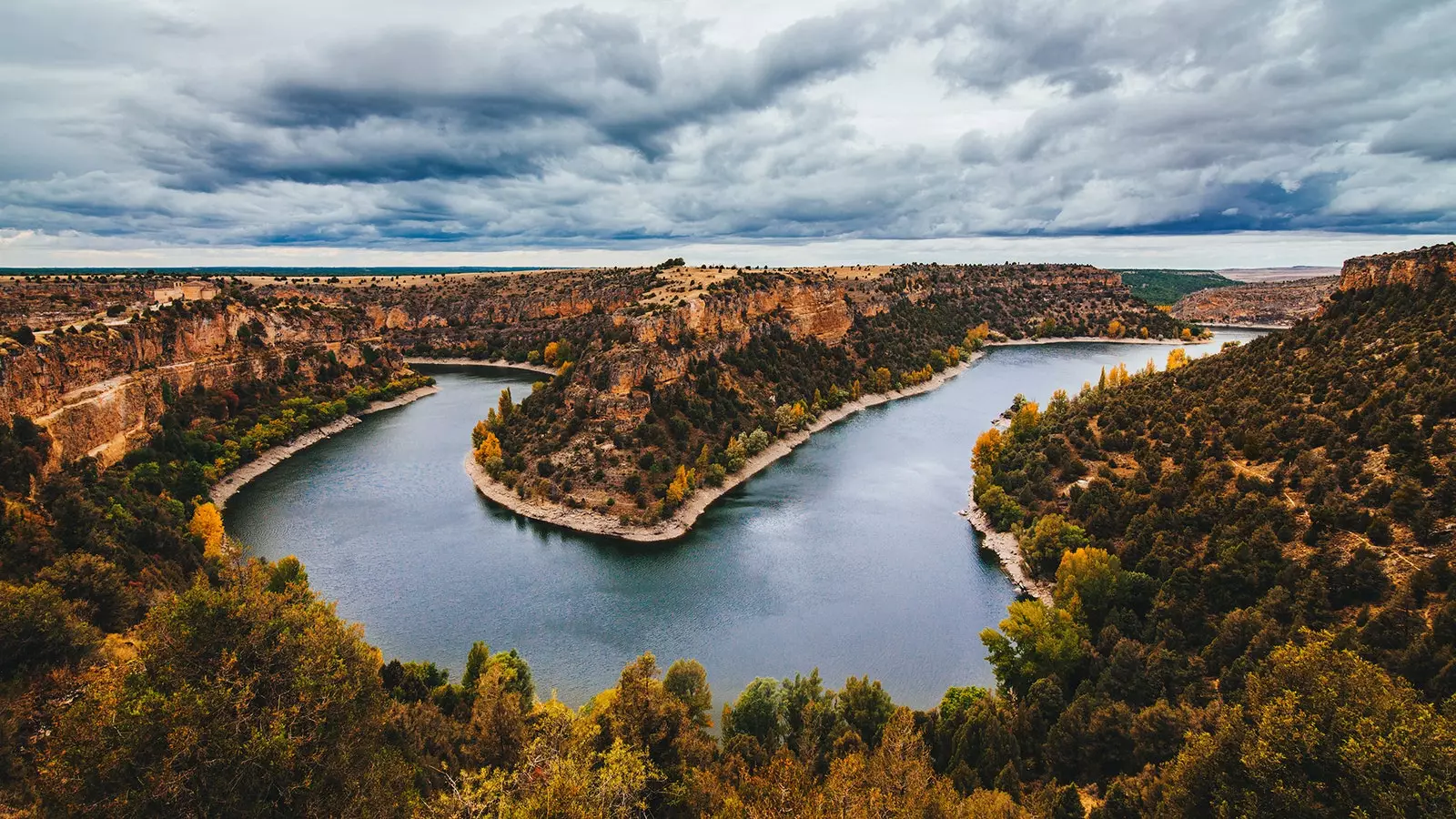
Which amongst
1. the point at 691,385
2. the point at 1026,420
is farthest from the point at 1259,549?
the point at 691,385

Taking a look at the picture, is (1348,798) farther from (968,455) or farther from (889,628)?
(968,455)

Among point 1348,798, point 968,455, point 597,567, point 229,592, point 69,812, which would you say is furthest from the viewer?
point 968,455

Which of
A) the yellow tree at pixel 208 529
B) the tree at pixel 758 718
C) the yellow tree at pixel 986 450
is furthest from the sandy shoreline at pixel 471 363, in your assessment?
the tree at pixel 758 718

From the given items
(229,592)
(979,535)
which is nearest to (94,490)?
(229,592)

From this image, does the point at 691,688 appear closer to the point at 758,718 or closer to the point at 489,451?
the point at 758,718

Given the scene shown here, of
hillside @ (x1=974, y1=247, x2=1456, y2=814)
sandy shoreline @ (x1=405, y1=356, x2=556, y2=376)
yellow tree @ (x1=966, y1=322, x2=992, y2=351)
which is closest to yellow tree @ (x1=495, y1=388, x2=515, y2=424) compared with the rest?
hillside @ (x1=974, y1=247, x2=1456, y2=814)

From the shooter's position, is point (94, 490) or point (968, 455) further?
point (968, 455)

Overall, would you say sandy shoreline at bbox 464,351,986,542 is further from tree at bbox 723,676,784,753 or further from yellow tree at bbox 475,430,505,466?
tree at bbox 723,676,784,753
